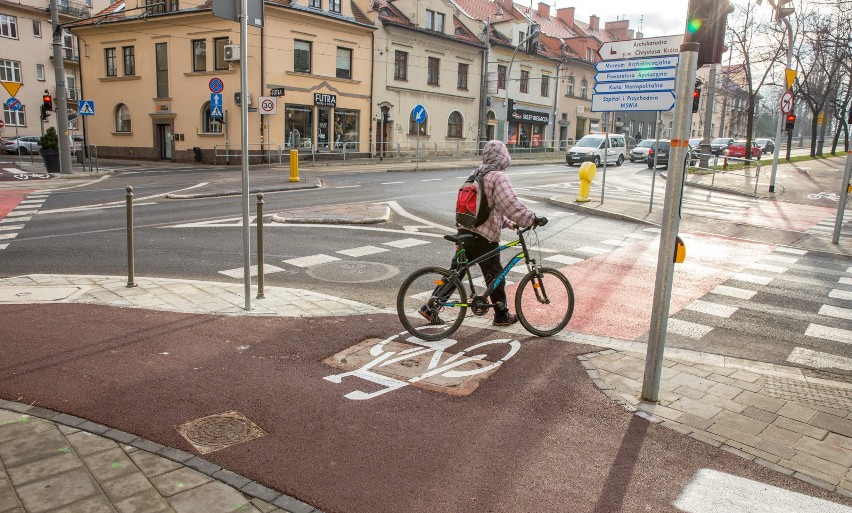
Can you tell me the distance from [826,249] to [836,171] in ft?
84.5

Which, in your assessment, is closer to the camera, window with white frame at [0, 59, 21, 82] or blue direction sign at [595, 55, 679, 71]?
blue direction sign at [595, 55, 679, 71]

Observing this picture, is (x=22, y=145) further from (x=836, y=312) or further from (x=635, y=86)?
(x=836, y=312)

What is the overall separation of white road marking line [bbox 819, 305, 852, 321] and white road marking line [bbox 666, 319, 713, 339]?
6.21ft

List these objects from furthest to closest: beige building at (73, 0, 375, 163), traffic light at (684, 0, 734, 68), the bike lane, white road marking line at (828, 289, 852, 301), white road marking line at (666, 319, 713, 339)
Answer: beige building at (73, 0, 375, 163) → white road marking line at (828, 289, 852, 301) → white road marking line at (666, 319, 713, 339) → traffic light at (684, 0, 734, 68) → the bike lane

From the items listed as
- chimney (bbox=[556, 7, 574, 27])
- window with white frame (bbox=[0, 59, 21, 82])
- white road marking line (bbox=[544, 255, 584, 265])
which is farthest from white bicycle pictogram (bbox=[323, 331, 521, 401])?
chimney (bbox=[556, 7, 574, 27])

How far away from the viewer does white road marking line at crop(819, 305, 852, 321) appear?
7703 millimetres

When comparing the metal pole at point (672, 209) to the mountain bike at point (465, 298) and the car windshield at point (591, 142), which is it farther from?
the car windshield at point (591, 142)

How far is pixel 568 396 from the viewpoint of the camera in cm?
487

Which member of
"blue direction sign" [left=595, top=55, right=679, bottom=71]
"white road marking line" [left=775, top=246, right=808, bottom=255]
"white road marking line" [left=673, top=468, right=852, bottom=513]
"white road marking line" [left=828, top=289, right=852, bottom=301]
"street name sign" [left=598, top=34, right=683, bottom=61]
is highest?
"street name sign" [left=598, top=34, right=683, bottom=61]

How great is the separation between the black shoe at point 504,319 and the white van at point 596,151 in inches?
1113

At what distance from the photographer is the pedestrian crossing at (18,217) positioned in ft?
37.7

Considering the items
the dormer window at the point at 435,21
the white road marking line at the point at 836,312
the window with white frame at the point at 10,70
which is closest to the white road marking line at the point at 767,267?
the white road marking line at the point at 836,312

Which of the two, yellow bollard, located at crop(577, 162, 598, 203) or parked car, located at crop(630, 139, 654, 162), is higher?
parked car, located at crop(630, 139, 654, 162)

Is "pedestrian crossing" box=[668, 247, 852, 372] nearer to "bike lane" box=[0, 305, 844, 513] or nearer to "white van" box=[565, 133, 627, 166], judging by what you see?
"bike lane" box=[0, 305, 844, 513]
